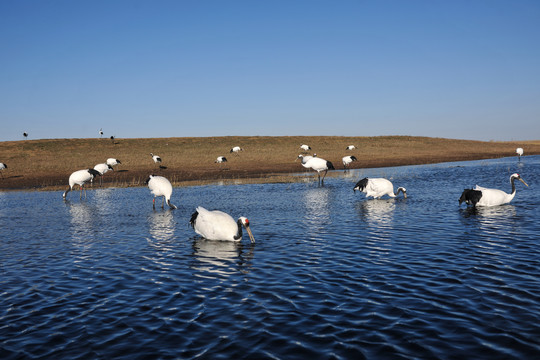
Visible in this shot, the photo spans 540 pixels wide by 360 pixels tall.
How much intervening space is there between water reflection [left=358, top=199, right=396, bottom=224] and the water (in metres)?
0.15

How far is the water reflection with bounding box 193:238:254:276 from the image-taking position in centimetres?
1137

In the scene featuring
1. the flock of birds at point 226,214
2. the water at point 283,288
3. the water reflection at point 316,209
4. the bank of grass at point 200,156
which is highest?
the bank of grass at point 200,156

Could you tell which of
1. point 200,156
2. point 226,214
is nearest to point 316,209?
point 226,214

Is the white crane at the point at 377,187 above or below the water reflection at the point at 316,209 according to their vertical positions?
above

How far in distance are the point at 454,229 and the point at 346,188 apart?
15486mm

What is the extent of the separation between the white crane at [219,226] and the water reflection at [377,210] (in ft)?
18.6

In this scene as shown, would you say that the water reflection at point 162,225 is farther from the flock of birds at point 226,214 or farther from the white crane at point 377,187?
the white crane at point 377,187

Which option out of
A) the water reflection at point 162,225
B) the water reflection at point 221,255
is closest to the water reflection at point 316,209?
the water reflection at point 221,255

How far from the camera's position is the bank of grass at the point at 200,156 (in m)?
43.8

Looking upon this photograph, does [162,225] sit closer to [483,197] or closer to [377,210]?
[377,210]

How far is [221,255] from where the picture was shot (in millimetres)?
12789

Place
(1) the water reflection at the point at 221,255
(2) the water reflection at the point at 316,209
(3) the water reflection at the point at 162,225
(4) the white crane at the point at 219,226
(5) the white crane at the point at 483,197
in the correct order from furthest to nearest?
1. (5) the white crane at the point at 483,197
2. (2) the water reflection at the point at 316,209
3. (3) the water reflection at the point at 162,225
4. (4) the white crane at the point at 219,226
5. (1) the water reflection at the point at 221,255

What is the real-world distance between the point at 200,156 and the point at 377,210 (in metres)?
44.2

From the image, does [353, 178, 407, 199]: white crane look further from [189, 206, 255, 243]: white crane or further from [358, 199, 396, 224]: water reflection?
[189, 206, 255, 243]: white crane
